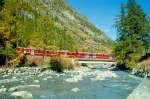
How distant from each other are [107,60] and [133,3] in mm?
20327

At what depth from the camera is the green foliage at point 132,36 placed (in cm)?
6662

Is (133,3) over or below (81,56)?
over

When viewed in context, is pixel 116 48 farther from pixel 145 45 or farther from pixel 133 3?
pixel 133 3

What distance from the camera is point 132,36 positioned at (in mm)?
68562

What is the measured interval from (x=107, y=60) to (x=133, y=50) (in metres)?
22.5

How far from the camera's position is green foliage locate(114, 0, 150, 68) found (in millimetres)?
66625

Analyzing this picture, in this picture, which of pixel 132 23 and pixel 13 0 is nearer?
pixel 13 0

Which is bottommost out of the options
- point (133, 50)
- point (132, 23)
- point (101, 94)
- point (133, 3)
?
point (101, 94)

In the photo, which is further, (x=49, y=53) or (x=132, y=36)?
(x=49, y=53)

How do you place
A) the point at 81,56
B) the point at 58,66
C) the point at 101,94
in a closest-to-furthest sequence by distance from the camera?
the point at 101,94 → the point at 58,66 → the point at 81,56

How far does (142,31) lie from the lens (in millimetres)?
68625

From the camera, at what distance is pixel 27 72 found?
5409cm

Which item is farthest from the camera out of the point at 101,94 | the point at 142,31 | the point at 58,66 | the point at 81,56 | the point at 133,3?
Answer: the point at 81,56

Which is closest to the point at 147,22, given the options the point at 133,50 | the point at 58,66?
the point at 133,50
